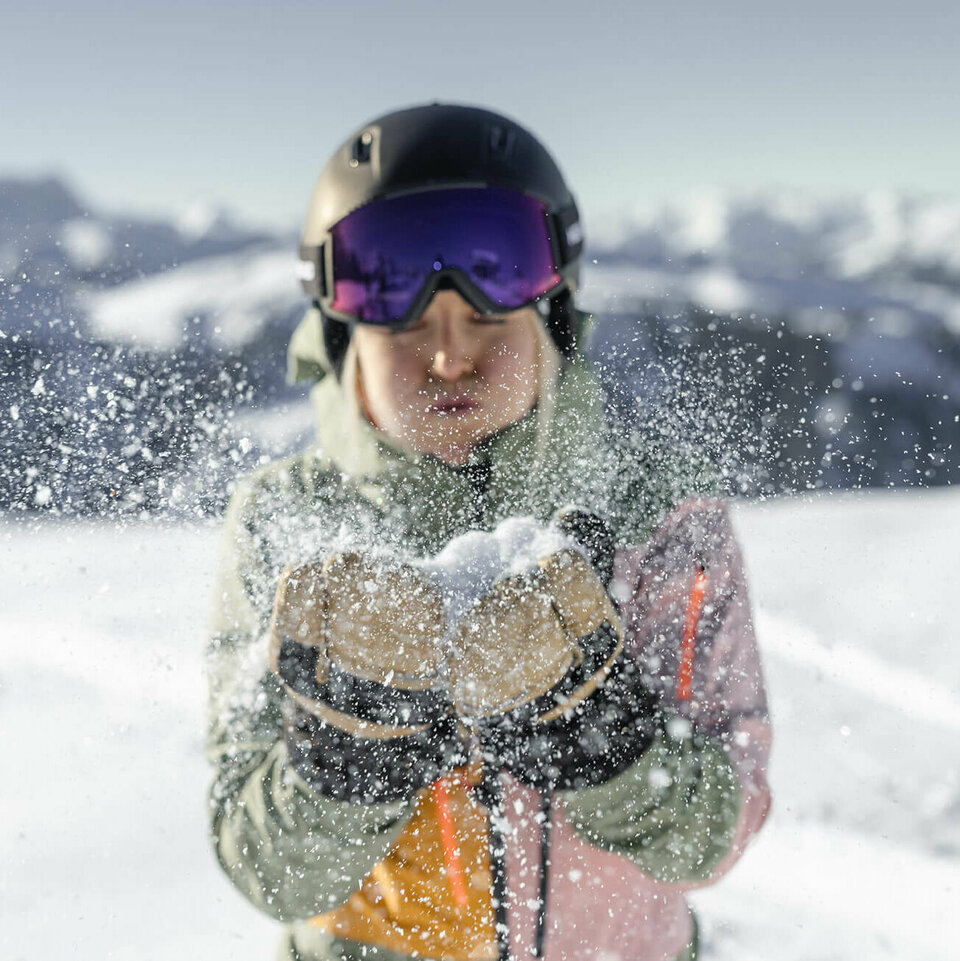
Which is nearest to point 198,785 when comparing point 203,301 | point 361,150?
point 361,150

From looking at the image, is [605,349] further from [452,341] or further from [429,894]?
[429,894]

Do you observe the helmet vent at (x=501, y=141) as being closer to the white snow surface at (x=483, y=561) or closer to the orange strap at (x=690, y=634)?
the white snow surface at (x=483, y=561)

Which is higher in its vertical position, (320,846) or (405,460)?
(405,460)

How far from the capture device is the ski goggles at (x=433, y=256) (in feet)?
4.30

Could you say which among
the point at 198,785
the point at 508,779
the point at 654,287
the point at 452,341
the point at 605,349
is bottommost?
the point at 654,287

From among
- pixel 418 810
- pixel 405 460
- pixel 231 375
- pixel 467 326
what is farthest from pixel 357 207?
pixel 231 375

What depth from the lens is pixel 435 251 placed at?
1.35 meters

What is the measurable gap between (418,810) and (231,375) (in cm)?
210

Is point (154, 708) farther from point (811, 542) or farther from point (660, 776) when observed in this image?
point (811, 542)

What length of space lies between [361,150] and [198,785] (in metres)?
1.93

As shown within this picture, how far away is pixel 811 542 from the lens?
17.1 feet

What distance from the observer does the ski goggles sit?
131 centimetres

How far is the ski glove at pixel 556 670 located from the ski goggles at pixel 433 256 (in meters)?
0.52

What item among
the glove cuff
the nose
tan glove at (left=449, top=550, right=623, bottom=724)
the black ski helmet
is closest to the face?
the nose
